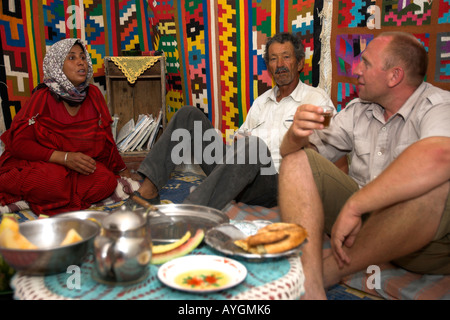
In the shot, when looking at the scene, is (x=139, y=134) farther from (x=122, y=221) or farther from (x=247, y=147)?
(x=122, y=221)

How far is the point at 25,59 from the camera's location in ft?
10.7

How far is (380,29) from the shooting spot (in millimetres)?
2100

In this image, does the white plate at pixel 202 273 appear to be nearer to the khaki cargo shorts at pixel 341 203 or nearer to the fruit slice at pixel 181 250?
the fruit slice at pixel 181 250

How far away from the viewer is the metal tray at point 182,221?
1164 millimetres

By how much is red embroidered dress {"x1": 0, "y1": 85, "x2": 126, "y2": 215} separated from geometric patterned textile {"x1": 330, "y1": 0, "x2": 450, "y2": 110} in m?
1.59

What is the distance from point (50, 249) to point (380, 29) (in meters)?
1.92

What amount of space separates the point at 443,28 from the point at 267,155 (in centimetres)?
100

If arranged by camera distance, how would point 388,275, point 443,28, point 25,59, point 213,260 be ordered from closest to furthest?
point 213,260 → point 388,275 → point 443,28 → point 25,59

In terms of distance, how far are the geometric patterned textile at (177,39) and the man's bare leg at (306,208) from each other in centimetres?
124

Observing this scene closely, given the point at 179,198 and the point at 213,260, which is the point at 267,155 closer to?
the point at 179,198
